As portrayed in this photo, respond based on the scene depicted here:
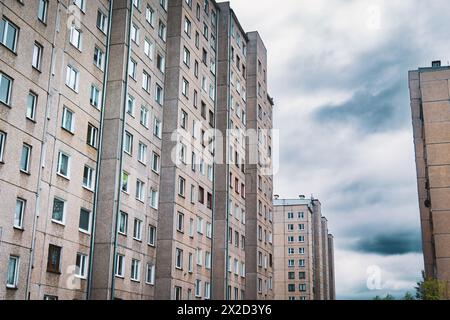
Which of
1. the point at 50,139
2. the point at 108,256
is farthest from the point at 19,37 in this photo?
the point at 108,256

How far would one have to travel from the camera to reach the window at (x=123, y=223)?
1367 inches

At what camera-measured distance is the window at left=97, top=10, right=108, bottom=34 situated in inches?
1407

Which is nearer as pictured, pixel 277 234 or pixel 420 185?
pixel 420 185

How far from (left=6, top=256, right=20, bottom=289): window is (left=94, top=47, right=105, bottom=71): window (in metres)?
14.1

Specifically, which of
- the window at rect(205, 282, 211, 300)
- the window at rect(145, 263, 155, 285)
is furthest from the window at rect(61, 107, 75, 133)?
the window at rect(205, 282, 211, 300)

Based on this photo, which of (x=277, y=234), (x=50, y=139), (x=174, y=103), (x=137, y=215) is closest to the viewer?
(x=50, y=139)

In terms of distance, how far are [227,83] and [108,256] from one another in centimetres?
2693

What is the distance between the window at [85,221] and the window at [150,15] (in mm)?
16291

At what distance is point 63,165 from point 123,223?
6.55 m

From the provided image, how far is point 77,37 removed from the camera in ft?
107

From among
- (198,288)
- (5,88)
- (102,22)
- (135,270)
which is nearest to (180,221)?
(135,270)

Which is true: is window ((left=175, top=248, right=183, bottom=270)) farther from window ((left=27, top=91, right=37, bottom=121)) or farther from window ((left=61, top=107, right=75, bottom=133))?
window ((left=27, top=91, right=37, bottom=121))
